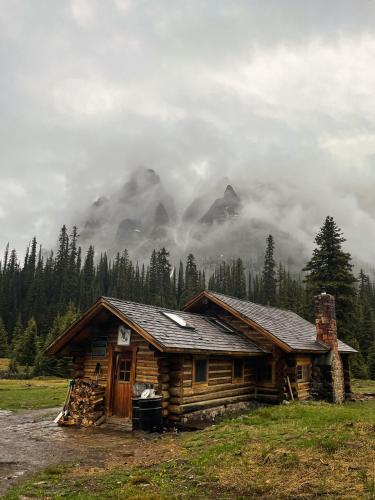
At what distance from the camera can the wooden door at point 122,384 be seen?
16766 millimetres

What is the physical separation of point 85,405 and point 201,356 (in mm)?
5240

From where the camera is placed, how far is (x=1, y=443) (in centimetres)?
1282

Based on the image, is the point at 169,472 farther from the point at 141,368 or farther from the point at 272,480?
the point at 141,368

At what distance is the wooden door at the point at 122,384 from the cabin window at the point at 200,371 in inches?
107

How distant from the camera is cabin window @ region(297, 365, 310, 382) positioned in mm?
22391

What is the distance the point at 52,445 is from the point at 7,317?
289 feet

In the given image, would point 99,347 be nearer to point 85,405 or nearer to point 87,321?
point 87,321

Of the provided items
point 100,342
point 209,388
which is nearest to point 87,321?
point 100,342

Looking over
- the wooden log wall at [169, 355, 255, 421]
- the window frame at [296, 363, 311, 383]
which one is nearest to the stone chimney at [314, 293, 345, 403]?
the window frame at [296, 363, 311, 383]

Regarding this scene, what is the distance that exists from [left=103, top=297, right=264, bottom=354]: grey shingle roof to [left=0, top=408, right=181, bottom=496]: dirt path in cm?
354

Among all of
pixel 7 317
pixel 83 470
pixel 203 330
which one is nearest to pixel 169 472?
pixel 83 470

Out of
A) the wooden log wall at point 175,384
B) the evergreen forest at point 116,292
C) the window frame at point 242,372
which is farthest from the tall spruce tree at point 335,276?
the wooden log wall at point 175,384

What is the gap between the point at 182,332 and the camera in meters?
17.5

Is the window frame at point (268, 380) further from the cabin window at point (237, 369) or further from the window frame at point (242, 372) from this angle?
the cabin window at point (237, 369)
